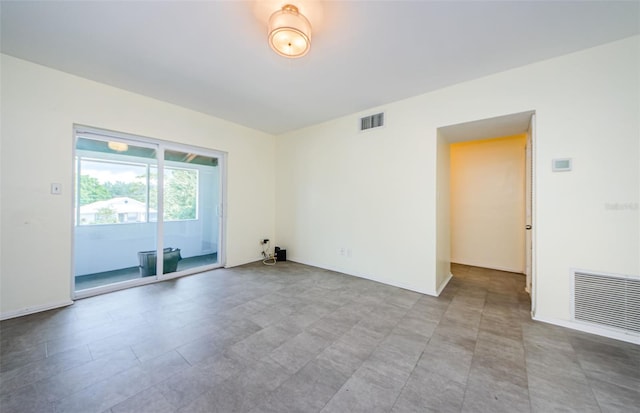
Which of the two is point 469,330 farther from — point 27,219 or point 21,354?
point 27,219

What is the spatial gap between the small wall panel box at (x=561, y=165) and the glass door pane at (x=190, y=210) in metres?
4.80

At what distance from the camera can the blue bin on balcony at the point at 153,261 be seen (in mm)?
3592

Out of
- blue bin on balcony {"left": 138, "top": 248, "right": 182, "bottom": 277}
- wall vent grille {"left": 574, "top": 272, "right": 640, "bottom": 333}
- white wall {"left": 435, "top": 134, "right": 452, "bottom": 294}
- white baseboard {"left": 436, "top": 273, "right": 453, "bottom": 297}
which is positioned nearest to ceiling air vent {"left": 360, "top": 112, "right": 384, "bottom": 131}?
white wall {"left": 435, "top": 134, "right": 452, "bottom": 294}

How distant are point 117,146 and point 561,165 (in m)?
5.44

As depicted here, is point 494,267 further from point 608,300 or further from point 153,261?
point 153,261

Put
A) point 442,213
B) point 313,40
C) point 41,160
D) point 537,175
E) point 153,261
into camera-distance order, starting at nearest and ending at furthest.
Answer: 1. point 313,40
2. point 537,175
3. point 41,160
4. point 442,213
5. point 153,261

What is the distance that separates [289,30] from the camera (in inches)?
70.7

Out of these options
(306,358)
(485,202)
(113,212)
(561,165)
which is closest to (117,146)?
(113,212)

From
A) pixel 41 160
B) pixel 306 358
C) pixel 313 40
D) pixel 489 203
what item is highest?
pixel 313 40

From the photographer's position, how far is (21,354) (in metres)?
1.89

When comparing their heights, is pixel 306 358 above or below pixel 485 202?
below

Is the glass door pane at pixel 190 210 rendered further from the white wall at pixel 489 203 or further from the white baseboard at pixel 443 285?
the white wall at pixel 489 203

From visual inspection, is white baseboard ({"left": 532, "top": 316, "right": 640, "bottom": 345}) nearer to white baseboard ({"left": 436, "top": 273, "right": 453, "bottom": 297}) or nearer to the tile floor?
the tile floor

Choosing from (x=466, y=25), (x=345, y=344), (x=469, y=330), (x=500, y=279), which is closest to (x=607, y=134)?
(x=466, y=25)
